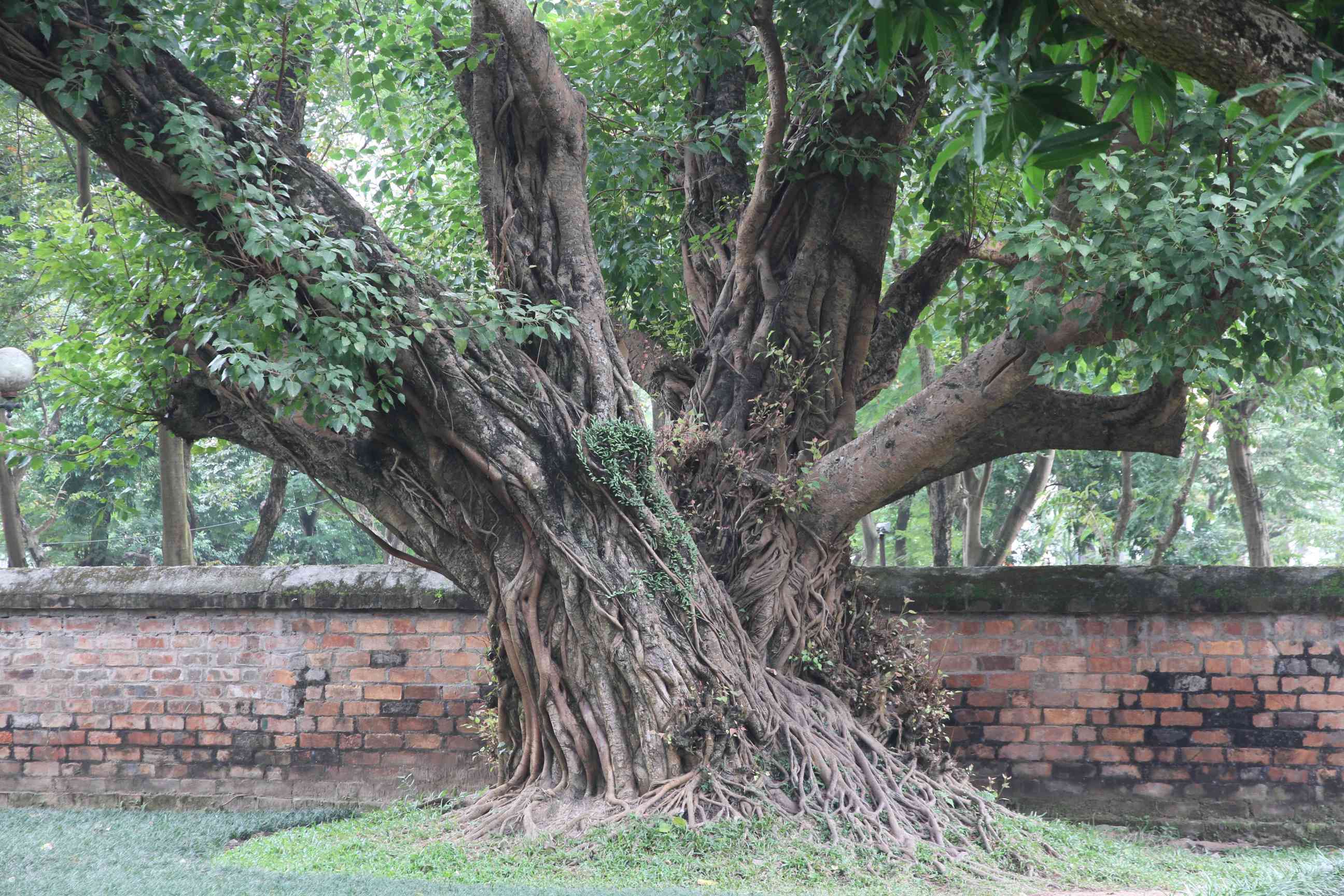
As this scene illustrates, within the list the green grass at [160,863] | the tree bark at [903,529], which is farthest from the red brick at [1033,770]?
the tree bark at [903,529]

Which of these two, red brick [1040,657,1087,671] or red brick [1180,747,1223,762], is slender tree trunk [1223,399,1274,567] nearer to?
red brick [1180,747,1223,762]

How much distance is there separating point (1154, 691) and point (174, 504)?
7922 mm

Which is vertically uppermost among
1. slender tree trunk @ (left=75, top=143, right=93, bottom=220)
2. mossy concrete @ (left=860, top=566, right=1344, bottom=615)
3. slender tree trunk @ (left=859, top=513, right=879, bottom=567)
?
slender tree trunk @ (left=75, top=143, right=93, bottom=220)

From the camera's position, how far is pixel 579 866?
4.36m

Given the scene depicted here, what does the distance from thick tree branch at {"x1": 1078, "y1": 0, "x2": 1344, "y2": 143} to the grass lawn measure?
103 inches

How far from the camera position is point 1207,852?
570 cm

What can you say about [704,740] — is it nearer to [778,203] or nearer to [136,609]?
[778,203]

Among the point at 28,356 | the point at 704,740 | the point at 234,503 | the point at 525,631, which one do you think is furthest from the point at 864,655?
the point at 234,503

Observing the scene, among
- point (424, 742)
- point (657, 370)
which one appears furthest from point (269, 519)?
point (657, 370)

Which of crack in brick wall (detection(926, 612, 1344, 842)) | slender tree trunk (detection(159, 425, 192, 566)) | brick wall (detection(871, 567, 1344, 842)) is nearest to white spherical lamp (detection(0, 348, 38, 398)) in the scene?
slender tree trunk (detection(159, 425, 192, 566))

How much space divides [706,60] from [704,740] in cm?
390

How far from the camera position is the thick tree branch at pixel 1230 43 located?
2033 millimetres

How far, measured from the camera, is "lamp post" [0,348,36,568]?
7297mm

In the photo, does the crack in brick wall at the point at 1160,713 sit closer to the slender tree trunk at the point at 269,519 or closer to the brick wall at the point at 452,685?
the brick wall at the point at 452,685
